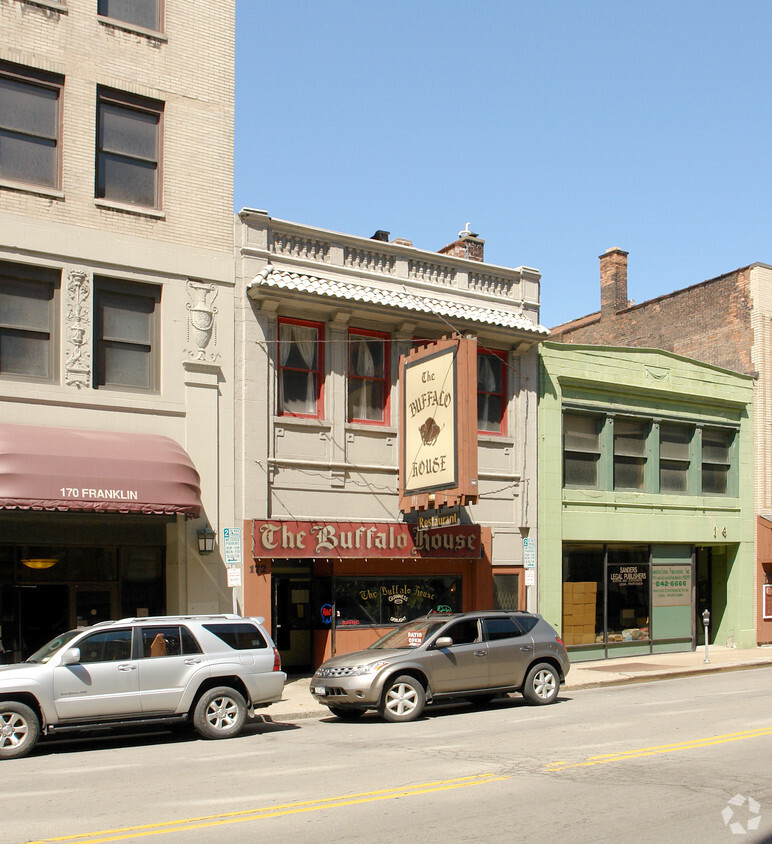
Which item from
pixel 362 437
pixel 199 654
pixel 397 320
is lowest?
pixel 199 654

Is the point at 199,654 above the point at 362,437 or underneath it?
underneath

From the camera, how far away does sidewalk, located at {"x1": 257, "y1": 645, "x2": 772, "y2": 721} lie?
1688cm

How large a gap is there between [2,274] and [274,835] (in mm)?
12644

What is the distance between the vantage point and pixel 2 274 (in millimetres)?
A: 17719

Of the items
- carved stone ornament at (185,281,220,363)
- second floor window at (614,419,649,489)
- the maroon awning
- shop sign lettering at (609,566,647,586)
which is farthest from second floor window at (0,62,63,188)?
shop sign lettering at (609,566,647,586)

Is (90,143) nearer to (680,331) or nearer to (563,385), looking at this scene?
(563,385)

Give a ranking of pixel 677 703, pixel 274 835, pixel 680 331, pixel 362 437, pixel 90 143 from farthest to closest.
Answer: pixel 680 331 < pixel 362 437 < pixel 90 143 < pixel 677 703 < pixel 274 835

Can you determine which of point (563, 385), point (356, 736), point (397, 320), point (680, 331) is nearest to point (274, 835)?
point (356, 736)

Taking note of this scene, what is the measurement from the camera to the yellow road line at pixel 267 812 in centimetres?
818

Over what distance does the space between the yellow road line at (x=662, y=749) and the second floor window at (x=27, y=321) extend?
1147 cm

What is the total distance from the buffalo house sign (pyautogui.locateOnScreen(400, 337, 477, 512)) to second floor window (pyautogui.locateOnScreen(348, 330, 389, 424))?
2.64 feet

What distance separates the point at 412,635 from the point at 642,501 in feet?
38.0

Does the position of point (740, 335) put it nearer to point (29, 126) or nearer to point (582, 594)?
point (582, 594)

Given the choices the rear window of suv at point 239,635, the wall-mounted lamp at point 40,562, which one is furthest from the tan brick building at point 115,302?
the rear window of suv at point 239,635
